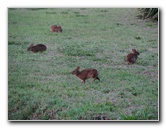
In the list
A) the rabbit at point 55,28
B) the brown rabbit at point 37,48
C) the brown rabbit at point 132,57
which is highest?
the rabbit at point 55,28

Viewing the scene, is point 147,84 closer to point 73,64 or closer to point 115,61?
point 115,61

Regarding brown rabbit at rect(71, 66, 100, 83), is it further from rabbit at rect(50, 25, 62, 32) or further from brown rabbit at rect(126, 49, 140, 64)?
rabbit at rect(50, 25, 62, 32)

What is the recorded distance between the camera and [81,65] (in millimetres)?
3930

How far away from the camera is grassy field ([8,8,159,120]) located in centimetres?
369

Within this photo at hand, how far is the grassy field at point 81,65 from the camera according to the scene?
3.69 m

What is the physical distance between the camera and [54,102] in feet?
12.2

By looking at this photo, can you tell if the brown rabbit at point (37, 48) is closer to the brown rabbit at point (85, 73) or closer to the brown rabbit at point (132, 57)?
the brown rabbit at point (85, 73)

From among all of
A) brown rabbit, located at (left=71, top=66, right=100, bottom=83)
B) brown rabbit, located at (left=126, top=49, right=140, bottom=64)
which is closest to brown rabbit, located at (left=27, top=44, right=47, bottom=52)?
brown rabbit, located at (left=71, top=66, right=100, bottom=83)

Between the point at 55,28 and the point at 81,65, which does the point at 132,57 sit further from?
the point at 55,28

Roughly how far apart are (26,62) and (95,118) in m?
1.01

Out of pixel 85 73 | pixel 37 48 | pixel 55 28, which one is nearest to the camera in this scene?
pixel 85 73

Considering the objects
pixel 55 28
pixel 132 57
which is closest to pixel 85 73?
pixel 132 57

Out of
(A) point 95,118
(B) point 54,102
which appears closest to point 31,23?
(B) point 54,102

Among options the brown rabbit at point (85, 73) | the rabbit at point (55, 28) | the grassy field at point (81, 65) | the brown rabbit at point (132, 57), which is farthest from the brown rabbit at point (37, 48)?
the brown rabbit at point (132, 57)
